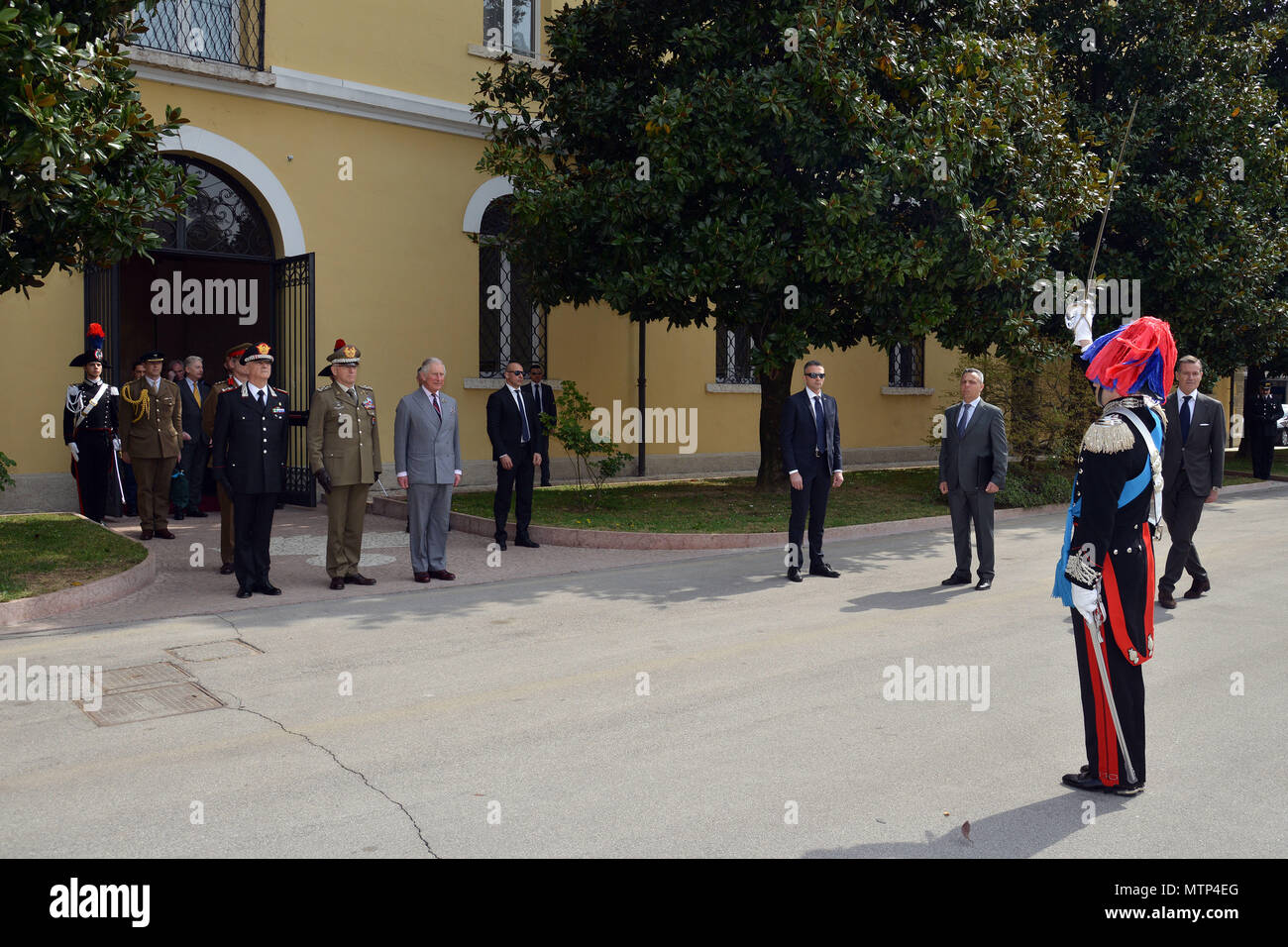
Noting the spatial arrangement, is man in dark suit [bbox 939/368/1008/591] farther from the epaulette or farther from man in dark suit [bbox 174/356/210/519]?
man in dark suit [bbox 174/356/210/519]

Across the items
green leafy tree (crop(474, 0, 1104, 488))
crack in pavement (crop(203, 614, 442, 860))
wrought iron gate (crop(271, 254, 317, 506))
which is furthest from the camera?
wrought iron gate (crop(271, 254, 317, 506))

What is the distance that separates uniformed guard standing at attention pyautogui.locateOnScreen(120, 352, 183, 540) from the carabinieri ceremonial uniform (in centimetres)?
1026

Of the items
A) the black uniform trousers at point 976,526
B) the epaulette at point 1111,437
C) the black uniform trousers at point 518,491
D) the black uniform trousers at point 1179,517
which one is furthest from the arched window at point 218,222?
the epaulette at point 1111,437

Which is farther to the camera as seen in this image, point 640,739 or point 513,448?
point 513,448

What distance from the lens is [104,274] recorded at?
534 inches

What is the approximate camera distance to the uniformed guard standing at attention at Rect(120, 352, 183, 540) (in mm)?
11852

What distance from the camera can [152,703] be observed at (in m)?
5.89

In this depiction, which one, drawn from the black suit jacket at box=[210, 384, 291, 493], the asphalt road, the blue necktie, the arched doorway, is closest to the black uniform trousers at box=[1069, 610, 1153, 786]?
the asphalt road

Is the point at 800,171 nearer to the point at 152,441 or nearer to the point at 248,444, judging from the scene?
the point at 248,444

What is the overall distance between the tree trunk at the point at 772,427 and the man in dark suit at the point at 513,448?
522 centimetres

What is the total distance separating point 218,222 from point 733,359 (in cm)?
1004

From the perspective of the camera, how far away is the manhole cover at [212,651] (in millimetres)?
6902

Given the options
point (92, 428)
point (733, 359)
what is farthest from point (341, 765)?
point (733, 359)
